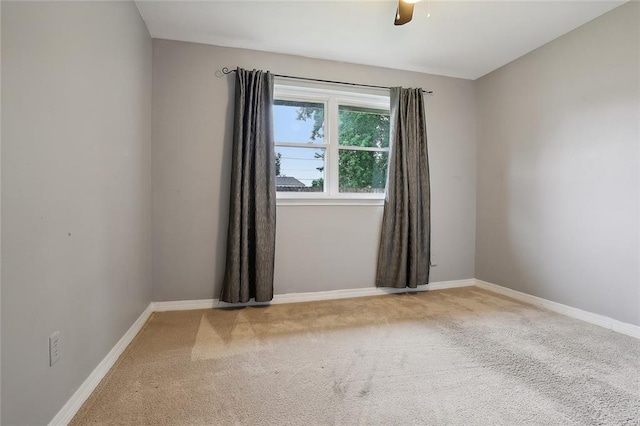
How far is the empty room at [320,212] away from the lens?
46.3 inches

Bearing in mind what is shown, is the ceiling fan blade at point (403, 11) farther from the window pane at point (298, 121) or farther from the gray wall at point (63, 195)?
the gray wall at point (63, 195)

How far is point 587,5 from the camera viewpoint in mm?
2072

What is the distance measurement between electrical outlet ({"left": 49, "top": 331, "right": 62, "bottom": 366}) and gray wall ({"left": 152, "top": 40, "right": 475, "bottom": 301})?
4.52 ft

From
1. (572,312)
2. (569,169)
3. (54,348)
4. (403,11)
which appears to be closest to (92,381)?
(54,348)

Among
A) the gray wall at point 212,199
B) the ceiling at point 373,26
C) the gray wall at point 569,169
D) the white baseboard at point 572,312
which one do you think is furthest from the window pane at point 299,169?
the white baseboard at point 572,312

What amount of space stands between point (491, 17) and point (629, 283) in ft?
7.29

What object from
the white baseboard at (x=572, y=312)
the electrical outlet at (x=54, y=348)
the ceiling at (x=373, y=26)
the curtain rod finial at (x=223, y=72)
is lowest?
the white baseboard at (x=572, y=312)

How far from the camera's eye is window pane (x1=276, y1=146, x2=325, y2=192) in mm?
2801

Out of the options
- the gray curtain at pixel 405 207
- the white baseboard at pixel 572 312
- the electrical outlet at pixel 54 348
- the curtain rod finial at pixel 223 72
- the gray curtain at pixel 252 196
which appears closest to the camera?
the electrical outlet at pixel 54 348

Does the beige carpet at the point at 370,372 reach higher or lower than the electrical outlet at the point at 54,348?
lower

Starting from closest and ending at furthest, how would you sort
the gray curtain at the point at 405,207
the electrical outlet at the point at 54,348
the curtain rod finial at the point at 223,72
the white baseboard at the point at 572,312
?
1. the electrical outlet at the point at 54,348
2. the white baseboard at the point at 572,312
3. the curtain rod finial at the point at 223,72
4. the gray curtain at the point at 405,207

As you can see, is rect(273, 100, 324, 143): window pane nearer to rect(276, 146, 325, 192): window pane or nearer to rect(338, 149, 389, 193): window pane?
rect(276, 146, 325, 192): window pane

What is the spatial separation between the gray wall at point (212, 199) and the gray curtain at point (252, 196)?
17cm

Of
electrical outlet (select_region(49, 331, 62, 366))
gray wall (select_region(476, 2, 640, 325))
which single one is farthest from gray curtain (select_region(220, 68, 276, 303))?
gray wall (select_region(476, 2, 640, 325))
